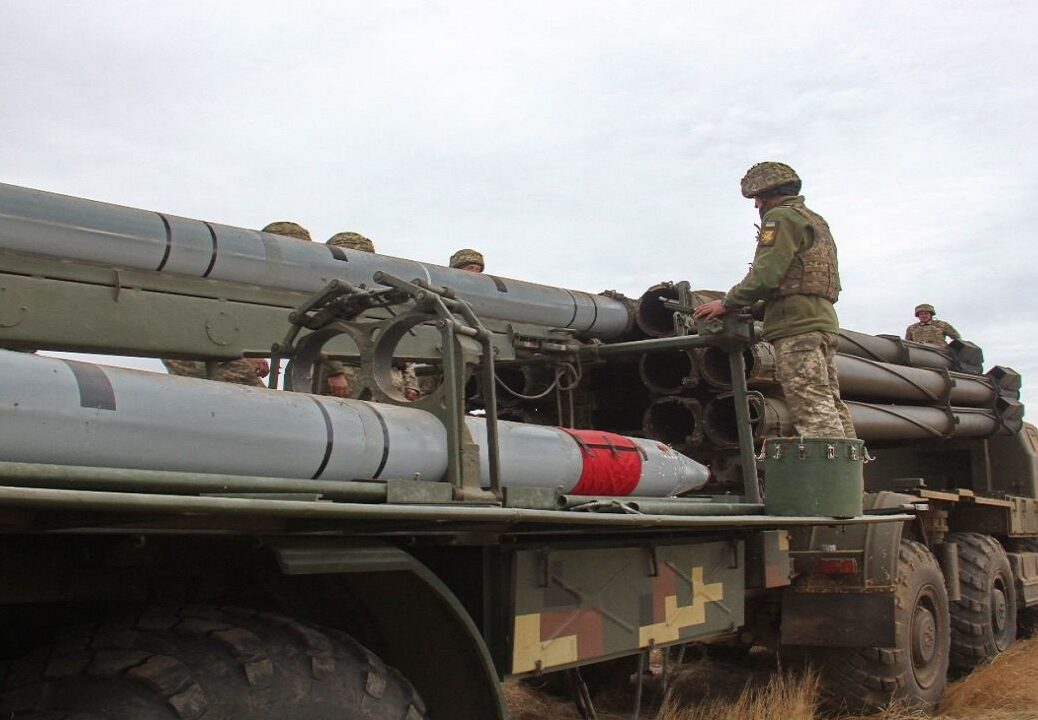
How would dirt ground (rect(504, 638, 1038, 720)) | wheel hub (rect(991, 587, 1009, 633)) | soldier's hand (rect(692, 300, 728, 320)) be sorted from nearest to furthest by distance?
soldier's hand (rect(692, 300, 728, 320)), dirt ground (rect(504, 638, 1038, 720)), wheel hub (rect(991, 587, 1009, 633))

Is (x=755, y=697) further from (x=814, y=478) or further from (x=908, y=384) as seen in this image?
(x=908, y=384)

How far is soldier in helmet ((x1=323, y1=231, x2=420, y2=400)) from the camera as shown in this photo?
177 inches

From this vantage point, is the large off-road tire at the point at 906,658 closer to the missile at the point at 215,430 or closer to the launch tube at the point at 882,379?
the launch tube at the point at 882,379

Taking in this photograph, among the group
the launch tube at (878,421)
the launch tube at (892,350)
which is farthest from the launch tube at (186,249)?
the launch tube at (892,350)

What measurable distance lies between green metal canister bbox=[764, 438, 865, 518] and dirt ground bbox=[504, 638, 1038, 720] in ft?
3.59

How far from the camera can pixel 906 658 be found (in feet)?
17.8

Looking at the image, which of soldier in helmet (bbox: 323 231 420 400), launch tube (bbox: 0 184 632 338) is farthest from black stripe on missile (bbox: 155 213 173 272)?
soldier in helmet (bbox: 323 231 420 400)

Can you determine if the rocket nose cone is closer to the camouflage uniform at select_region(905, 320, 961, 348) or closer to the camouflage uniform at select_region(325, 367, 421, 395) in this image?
the camouflage uniform at select_region(325, 367, 421, 395)

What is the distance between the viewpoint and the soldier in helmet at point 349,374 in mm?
4484

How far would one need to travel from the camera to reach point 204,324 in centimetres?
335

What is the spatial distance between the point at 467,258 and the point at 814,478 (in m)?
3.14

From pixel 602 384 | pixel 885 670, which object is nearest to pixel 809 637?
pixel 885 670

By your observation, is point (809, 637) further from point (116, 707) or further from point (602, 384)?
point (116, 707)

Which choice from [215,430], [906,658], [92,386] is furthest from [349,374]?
[906,658]
